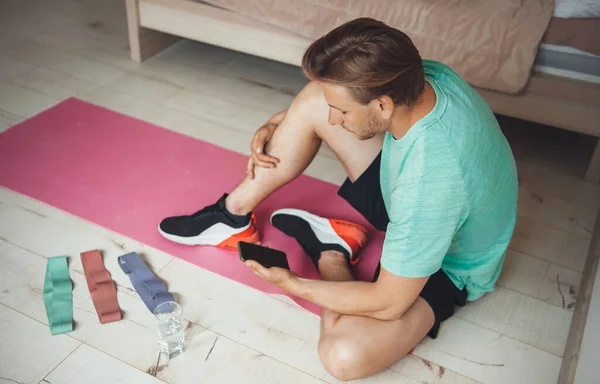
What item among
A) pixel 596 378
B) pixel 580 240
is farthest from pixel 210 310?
pixel 580 240

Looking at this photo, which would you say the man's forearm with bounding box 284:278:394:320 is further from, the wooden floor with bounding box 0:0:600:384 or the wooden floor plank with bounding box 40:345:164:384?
the wooden floor plank with bounding box 40:345:164:384

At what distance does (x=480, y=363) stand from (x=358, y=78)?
0.78m

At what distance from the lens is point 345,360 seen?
4.33 ft

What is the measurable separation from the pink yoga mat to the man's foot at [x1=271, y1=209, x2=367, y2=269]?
0.04 metres

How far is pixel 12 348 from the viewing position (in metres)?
1.37

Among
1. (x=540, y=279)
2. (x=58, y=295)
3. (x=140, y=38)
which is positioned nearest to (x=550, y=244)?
(x=540, y=279)

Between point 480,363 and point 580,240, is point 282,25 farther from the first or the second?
point 480,363

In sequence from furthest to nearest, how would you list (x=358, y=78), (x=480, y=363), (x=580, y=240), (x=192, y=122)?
(x=192, y=122) < (x=580, y=240) < (x=480, y=363) < (x=358, y=78)

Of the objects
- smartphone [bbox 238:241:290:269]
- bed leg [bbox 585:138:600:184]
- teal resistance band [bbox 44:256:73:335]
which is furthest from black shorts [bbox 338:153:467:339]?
bed leg [bbox 585:138:600:184]

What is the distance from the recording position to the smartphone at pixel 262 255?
1.41 metres

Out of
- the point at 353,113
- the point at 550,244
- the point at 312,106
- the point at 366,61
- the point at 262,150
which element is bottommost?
the point at 550,244

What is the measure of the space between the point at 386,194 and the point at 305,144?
250 mm

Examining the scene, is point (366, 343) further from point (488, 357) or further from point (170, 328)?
point (170, 328)

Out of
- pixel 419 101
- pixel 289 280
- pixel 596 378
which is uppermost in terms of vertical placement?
pixel 419 101
